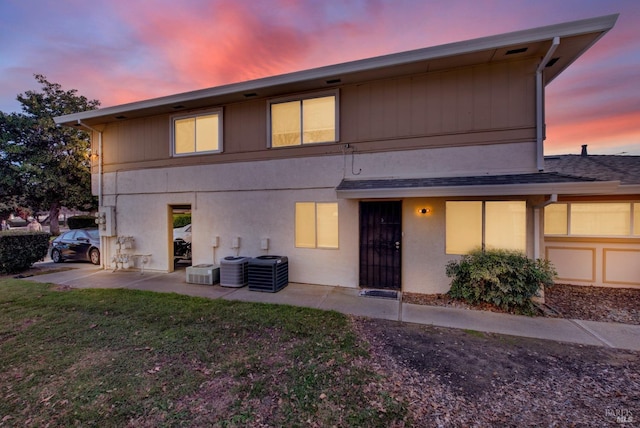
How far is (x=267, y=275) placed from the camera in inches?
245

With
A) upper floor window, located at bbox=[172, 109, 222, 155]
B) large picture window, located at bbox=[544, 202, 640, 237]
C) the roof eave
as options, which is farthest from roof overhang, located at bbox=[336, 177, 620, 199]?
upper floor window, located at bbox=[172, 109, 222, 155]

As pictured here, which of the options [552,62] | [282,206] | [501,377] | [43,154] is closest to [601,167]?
[552,62]

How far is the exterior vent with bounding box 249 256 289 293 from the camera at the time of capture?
Result: 6.20 meters

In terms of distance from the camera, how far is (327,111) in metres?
6.69

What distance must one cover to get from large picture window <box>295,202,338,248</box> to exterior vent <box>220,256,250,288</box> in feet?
5.25

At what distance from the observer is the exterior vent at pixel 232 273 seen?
260 inches

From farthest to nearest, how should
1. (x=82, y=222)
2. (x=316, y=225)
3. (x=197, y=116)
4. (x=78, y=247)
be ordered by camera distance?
(x=82, y=222), (x=78, y=247), (x=197, y=116), (x=316, y=225)

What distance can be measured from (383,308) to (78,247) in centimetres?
1187

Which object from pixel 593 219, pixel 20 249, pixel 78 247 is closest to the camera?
pixel 593 219

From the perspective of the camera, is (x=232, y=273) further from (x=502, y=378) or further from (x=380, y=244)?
(x=502, y=378)

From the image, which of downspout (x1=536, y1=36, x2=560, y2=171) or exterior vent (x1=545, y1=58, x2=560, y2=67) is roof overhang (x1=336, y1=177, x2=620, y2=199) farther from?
exterior vent (x1=545, y1=58, x2=560, y2=67)

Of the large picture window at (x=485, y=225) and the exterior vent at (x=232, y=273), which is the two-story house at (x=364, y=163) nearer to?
the large picture window at (x=485, y=225)

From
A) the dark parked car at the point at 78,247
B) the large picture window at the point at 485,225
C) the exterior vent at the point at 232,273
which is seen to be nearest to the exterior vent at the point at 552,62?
the large picture window at the point at 485,225

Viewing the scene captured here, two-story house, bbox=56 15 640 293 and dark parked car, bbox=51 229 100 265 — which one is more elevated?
two-story house, bbox=56 15 640 293
